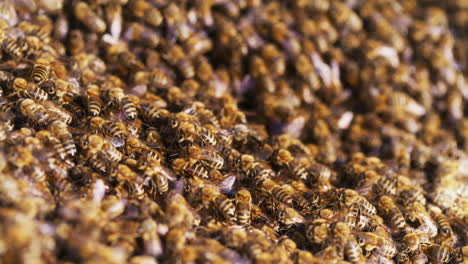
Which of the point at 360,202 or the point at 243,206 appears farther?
the point at 360,202

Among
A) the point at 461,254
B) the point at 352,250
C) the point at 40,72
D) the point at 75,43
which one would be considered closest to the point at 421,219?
the point at 461,254

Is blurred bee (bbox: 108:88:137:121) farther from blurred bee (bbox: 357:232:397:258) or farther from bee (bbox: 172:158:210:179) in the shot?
blurred bee (bbox: 357:232:397:258)

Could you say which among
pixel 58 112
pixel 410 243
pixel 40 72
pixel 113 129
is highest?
pixel 40 72

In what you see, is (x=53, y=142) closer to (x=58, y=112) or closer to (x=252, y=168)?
(x=58, y=112)

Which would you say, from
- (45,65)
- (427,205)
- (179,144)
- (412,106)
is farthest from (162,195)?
(412,106)

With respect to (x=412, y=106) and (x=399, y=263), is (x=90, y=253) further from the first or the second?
(x=412, y=106)
